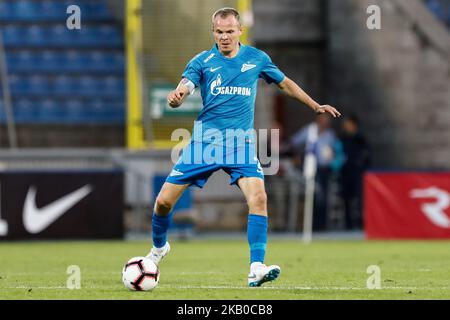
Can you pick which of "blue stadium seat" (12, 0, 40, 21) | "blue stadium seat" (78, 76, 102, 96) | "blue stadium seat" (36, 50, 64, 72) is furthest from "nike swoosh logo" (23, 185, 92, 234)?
"blue stadium seat" (12, 0, 40, 21)

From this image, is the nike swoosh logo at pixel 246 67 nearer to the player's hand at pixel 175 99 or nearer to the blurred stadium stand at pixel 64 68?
the player's hand at pixel 175 99

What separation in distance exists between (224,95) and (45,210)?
8.73m

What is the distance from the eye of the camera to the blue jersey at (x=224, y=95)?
8.81 m

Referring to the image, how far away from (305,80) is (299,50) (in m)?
0.64

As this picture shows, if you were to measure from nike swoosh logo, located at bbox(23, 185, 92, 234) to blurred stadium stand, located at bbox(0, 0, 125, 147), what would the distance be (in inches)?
171

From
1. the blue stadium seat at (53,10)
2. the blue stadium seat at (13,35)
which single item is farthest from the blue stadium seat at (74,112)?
the blue stadium seat at (53,10)

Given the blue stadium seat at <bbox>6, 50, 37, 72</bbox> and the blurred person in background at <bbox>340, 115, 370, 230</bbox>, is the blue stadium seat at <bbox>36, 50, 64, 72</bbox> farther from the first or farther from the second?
the blurred person in background at <bbox>340, 115, 370, 230</bbox>

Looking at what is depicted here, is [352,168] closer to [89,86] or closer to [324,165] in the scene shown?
[324,165]

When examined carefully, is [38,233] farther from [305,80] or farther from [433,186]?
[305,80]

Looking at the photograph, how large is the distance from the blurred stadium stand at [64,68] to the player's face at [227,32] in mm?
12713

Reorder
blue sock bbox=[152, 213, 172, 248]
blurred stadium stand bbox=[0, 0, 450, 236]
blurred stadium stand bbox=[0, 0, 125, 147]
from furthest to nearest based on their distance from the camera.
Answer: blurred stadium stand bbox=[0, 0, 125, 147]
blurred stadium stand bbox=[0, 0, 450, 236]
blue sock bbox=[152, 213, 172, 248]

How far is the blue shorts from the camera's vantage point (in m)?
8.80

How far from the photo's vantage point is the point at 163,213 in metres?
9.05
